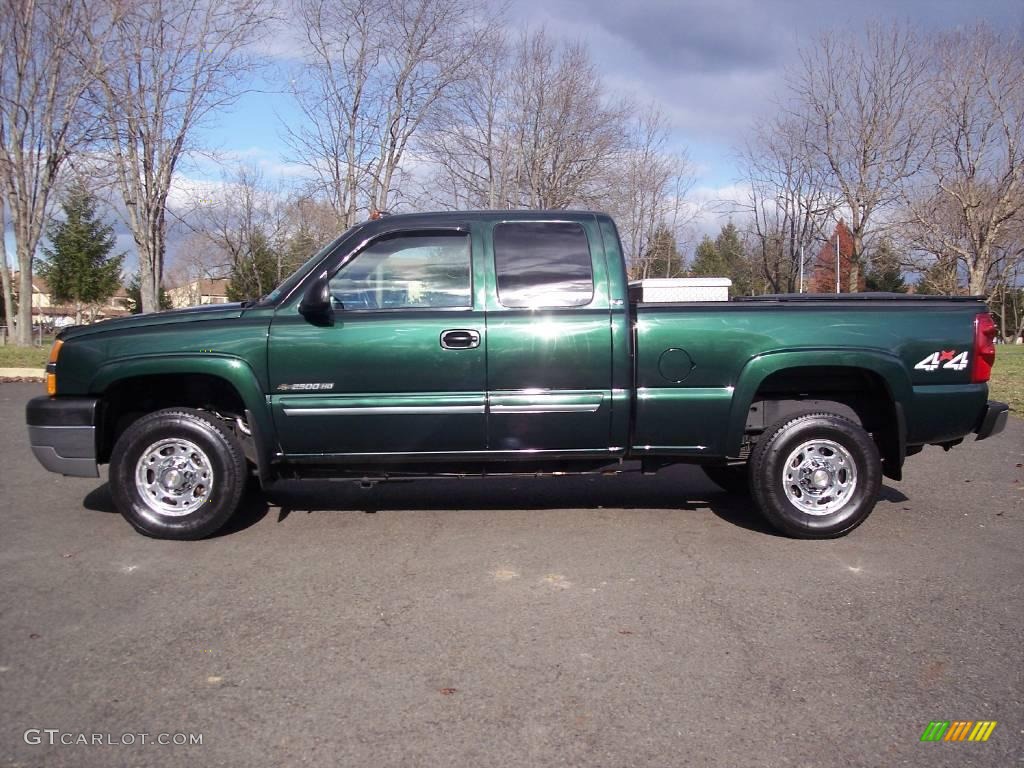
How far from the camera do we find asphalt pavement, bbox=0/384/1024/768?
2887 millimetres

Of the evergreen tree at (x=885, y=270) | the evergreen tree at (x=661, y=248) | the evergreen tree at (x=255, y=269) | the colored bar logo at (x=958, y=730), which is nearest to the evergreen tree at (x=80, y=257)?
the evergreen tree at (x=255, y=269)

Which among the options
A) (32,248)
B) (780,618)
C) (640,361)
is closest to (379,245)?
(640,361)

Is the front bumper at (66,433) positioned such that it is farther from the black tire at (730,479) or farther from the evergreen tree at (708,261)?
the evergreen tree at (708,261)

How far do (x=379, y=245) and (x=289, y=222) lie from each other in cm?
3218

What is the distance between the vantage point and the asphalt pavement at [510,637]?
2887 millimetres

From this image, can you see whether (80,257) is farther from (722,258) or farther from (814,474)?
(814,474)

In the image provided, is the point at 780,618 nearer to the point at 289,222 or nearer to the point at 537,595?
the point at 537,595

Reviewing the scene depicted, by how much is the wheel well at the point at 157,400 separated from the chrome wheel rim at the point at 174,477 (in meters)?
0.34

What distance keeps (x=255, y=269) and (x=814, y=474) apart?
33353 millimetres

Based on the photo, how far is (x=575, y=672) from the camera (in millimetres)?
3377

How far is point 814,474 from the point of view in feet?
16.8

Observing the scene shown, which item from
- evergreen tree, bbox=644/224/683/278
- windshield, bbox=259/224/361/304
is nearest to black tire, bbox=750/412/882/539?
windshield, bbox=259/224/361/304

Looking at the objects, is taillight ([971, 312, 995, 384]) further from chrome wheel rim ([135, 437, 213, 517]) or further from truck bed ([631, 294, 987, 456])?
chrome wheel rim ([135, 437, 213, 517])

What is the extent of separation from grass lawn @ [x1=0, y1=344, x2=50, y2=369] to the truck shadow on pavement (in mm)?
11219
